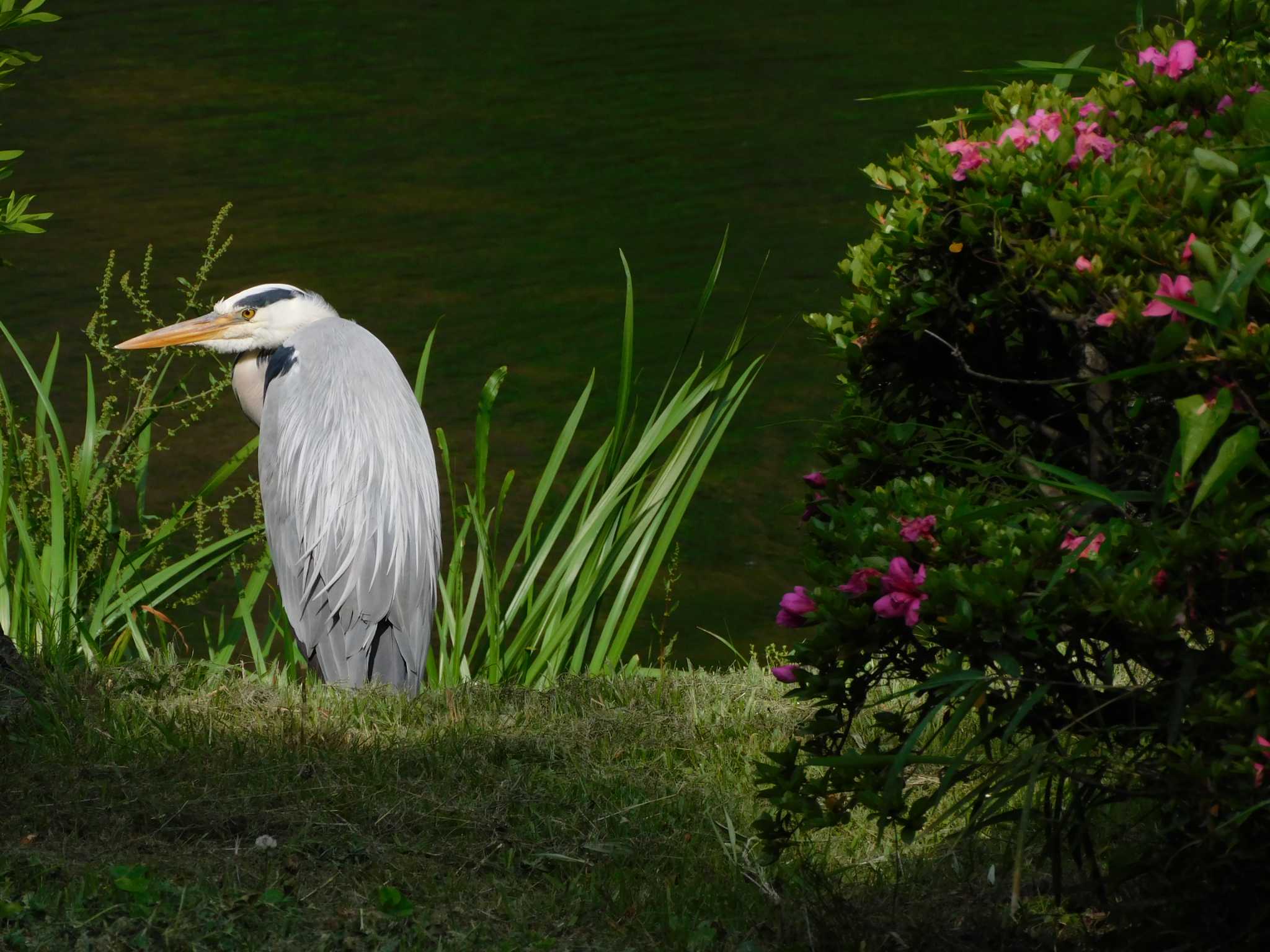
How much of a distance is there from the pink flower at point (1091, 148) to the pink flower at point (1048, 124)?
0.04 m

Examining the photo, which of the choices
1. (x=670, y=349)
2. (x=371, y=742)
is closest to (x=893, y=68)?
(x=670, y=349)

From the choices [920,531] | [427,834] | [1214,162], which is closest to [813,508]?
[920,531]

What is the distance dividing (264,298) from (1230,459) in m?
3.63

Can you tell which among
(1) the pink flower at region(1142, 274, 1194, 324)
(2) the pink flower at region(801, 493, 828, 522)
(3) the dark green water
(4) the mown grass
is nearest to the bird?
(4) the mown grass

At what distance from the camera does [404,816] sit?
2.96 meters

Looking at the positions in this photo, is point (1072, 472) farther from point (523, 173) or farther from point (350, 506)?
point (523, 173)

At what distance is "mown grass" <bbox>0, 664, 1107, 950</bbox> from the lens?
250 centimetres

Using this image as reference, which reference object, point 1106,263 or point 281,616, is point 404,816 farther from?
point 281,616

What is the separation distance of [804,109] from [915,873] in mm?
10587

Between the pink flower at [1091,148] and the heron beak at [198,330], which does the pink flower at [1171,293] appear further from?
the heron beak at [198,330]

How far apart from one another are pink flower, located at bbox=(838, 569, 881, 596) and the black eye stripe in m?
3.18

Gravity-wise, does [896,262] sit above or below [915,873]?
above

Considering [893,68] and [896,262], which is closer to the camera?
[896,262]

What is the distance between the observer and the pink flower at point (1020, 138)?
2285 mm
